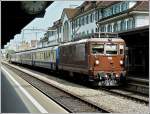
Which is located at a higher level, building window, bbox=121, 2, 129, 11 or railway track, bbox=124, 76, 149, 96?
building window, bbox=121, 2, 129, 11

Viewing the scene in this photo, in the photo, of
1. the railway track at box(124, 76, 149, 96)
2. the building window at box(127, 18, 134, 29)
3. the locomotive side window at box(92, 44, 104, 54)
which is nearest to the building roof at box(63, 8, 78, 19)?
the building window at box(127, 18, 134, 29)

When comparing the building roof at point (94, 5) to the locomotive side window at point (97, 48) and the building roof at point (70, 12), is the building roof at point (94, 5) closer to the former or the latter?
the building roof at point (70, 12)

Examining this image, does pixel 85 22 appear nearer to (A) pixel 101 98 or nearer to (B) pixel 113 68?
(B) pixel 113 68

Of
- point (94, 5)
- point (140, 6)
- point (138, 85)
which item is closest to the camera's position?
point (138, 85)

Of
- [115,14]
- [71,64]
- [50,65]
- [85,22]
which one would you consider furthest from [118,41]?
[85,22]

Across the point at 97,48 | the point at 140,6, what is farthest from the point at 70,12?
the point at 97,48

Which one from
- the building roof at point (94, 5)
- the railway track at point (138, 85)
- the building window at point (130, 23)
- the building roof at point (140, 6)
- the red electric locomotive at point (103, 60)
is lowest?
the railway track at point (138, 85)

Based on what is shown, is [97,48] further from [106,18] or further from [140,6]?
[106,18]

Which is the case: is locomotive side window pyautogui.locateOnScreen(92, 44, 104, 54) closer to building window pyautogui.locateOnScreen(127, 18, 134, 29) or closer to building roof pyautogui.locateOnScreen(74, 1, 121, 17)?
building window pyautogui.locateOnScreen(127, 18, 134, 29)

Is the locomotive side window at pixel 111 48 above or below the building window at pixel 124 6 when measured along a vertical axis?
below

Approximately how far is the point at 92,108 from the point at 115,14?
4222 centimetres

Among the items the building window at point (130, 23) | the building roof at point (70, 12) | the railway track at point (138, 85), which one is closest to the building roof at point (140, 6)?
the building window at point (130, 23)

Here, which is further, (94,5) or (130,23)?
(94,5)

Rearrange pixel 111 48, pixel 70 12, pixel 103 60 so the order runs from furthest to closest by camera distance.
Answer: pixel 70 12 → pixel 111 48 → pixel 103 60
